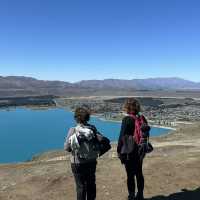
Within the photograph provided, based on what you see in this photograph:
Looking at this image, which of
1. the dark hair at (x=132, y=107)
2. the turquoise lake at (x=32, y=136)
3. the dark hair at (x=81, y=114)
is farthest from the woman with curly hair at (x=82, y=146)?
the turquoise lake at (x=32, y=136)

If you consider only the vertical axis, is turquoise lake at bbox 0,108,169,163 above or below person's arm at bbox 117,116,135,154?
below

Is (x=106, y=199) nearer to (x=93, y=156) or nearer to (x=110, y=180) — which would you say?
(x=110, y=180)

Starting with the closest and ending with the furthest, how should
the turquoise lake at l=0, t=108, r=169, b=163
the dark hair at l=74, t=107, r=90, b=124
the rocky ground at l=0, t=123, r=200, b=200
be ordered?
the dark hair at l=74, t=107, r=90, b=124, the rocky ground at l=0, t=123, r=200, b=200, the turquoise lake at l=0, t=108, r=169, b=163

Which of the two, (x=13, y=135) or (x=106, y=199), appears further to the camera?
(x=13, y=135)

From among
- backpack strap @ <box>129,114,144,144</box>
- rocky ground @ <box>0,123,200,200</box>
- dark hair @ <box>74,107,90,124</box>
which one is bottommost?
rocky ground @ <box>0,123,200,200</box>

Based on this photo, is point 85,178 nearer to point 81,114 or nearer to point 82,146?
point 82,146

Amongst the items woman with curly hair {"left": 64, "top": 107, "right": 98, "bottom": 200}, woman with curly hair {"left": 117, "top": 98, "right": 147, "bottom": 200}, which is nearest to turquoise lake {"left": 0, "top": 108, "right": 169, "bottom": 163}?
woman with curly hair {"left": 117, "top": 98, "right": 147, "bottom": 200}

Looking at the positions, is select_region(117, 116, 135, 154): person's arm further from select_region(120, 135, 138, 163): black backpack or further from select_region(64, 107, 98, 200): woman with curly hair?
select_region(64, 107, 98, 200): woman with curly hair

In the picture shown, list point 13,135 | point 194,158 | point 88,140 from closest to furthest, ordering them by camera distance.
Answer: point 88,140
point 194,158
point 13,135

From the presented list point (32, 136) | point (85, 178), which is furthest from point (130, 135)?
point (32, 136)

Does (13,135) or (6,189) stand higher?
(6,189)

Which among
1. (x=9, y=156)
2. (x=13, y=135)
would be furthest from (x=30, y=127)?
(x=9, y=156)

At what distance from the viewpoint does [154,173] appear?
36.7 feet

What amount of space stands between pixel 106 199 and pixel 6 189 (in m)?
3.40
